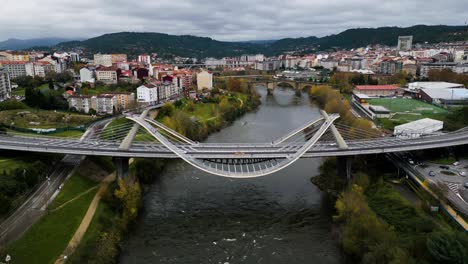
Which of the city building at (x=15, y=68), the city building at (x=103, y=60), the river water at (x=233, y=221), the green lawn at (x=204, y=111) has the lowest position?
the river water at (x=233, y=221)

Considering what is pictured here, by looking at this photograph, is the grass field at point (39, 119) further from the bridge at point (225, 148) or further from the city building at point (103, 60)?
the city building at point (103, 60)

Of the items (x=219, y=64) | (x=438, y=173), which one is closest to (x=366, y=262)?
(x=438, y=173)

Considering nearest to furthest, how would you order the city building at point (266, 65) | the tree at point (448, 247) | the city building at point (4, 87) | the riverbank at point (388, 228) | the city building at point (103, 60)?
the tree at point (448, 247) → the riverbank at point (388, 228) → the city building at point (4, 87) → the city building at point (103, 60) → the city building at point (266, 65)

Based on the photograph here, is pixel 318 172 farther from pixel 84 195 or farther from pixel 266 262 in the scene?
pixel 84 195

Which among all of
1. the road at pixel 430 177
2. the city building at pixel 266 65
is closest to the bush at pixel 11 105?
the road at pixel 430 177

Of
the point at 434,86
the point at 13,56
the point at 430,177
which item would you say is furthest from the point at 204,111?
the point at 13,56

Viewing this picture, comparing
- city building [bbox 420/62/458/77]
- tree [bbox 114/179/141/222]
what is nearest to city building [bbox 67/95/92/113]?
tree [bbox 114/179/141/222]

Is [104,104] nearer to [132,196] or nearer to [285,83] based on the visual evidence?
[132,196]
